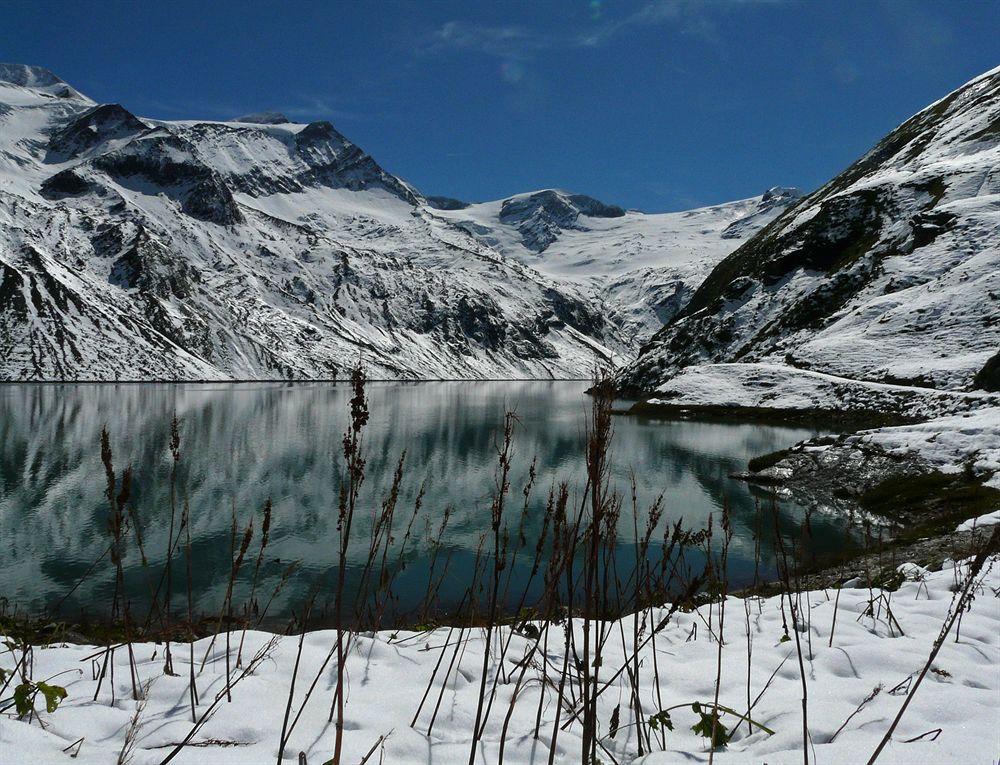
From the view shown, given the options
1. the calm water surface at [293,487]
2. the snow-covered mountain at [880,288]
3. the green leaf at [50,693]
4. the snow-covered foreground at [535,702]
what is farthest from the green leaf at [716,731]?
the snow-covered mountain at [880,288]

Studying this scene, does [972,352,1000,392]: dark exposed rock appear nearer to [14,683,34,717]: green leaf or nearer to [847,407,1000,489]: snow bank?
[847,407,1000,489]: snow bank

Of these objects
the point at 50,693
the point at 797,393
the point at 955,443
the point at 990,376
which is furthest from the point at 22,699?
the point at 797,393

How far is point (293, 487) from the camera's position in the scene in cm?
2927

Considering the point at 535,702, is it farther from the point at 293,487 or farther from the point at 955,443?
the point at 955,443

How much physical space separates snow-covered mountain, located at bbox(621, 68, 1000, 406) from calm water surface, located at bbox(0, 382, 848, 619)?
1923 cm

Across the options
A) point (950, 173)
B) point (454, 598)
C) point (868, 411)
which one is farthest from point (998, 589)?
point (950, 173)

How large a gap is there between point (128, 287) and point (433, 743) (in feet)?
765

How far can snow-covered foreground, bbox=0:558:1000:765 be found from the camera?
4.04 metres

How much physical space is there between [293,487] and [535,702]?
26174 mm

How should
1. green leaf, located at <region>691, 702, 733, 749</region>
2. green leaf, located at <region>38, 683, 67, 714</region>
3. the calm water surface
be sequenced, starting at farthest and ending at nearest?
the calm water surface → green leaf, located at <region>691, 702, 733, 749</region> → green leaf, located at <region>38, 683, 67, 714</region>

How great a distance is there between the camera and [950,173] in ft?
307

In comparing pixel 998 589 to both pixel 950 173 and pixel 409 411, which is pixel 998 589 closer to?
pixel 409 411

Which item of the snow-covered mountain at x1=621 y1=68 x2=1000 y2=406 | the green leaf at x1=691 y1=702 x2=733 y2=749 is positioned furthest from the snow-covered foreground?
the snow-covered mountain at x1=621 y1=68 x2=1000 y2=406

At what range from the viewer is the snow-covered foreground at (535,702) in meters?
4.04
